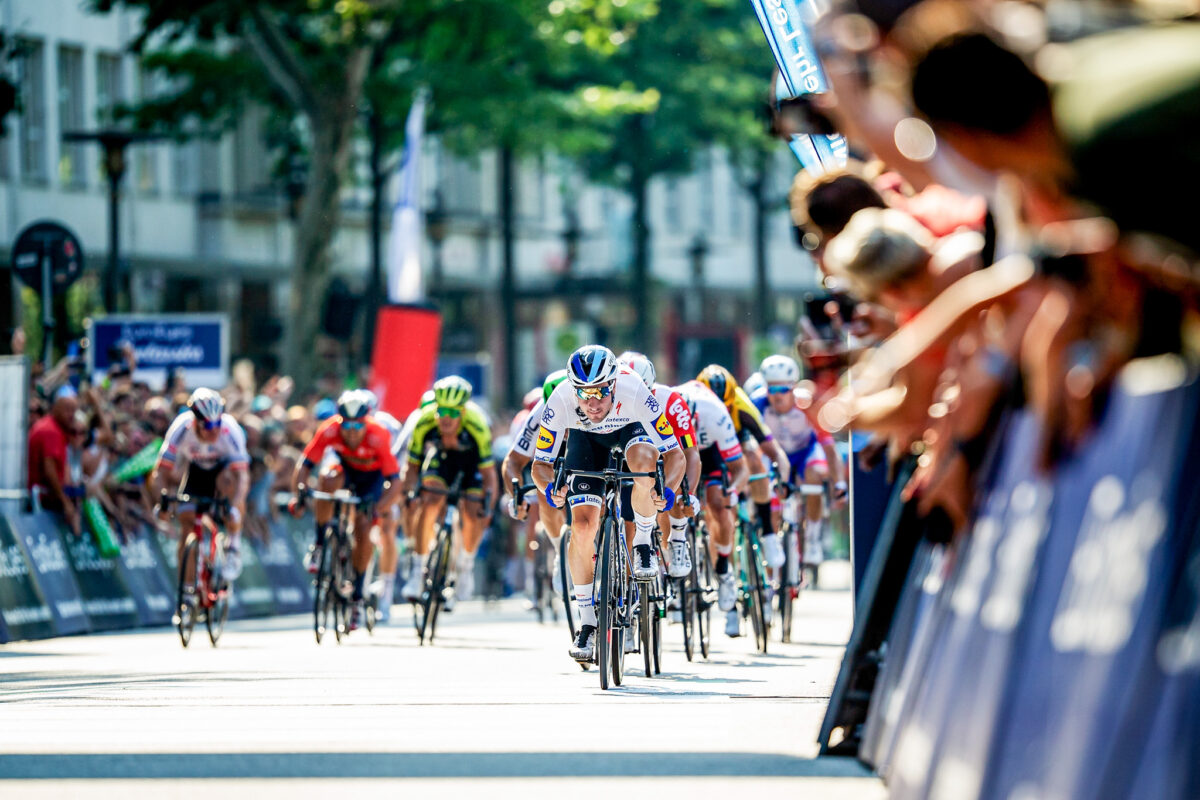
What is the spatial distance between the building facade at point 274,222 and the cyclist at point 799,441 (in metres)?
11.3

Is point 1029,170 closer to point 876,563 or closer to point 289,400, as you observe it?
point 876,563

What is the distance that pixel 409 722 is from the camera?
11.3 meters

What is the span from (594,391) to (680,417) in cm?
129

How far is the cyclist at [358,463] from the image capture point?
67.0ft

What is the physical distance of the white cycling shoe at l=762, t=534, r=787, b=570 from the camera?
18.3 meters

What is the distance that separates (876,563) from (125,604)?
605 inches

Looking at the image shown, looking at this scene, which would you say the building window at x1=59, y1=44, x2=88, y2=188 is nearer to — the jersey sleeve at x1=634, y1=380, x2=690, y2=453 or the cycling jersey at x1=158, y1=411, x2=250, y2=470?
the cycling jersey at x1=158, y1=411, x2=250, y2=470

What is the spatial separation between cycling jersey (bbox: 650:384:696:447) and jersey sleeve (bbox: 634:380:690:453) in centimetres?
63

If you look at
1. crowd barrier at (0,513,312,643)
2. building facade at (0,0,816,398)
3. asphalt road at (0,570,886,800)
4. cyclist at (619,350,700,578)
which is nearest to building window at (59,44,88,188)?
building facade at (0,0,816,398)

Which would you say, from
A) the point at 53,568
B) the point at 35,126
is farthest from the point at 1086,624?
the point at 35,126

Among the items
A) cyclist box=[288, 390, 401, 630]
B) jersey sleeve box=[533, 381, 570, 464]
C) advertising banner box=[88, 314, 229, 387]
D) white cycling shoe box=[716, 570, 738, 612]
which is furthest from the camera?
advertising banner box=[88, 314, 229, 387]

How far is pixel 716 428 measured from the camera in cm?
1723

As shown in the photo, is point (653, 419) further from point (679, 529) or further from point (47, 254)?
point (47, 254)

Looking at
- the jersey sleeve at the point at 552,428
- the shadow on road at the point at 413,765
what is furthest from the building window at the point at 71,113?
the shadow on road at the point at 413,765
